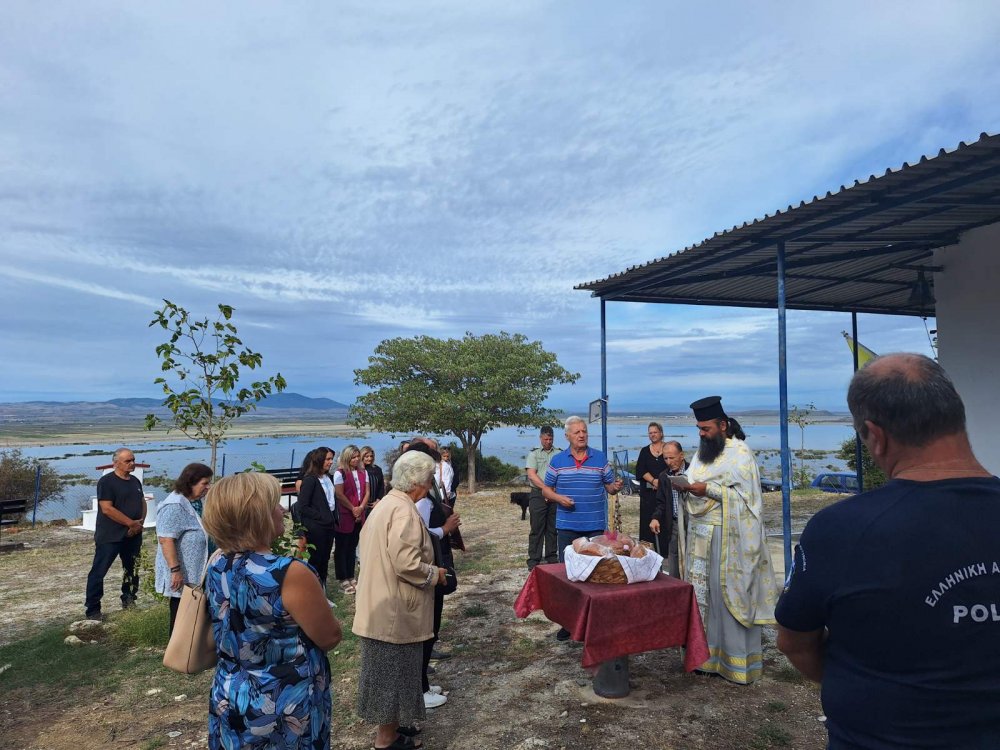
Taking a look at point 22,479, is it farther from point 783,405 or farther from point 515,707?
point 783,405

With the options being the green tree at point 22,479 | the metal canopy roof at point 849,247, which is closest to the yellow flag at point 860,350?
the metal canopy roof at point 849,247

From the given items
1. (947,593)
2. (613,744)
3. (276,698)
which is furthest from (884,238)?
(276,698)

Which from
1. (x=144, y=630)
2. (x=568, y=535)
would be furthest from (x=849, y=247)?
(x=144, y=630)

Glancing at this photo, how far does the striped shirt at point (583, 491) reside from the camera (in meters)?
5.77

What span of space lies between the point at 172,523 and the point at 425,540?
2.69 meters

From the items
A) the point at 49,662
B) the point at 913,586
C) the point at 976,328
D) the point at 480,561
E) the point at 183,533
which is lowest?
the point at 49,662

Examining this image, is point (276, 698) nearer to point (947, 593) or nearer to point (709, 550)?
point (947, 593)

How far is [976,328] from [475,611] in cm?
699

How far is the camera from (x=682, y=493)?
509cm

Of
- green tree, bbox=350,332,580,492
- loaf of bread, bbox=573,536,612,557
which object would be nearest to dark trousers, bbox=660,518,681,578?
loaf of bread, bbox=573,536,612,557

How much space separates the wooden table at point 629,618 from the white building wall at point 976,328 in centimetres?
593

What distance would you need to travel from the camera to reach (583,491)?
577 centimetres

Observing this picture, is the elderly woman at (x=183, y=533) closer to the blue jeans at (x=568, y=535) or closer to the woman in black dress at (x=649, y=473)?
the blue jeans at (x=568, y=535)

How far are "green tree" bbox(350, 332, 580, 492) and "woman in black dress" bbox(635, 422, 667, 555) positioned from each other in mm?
12287
